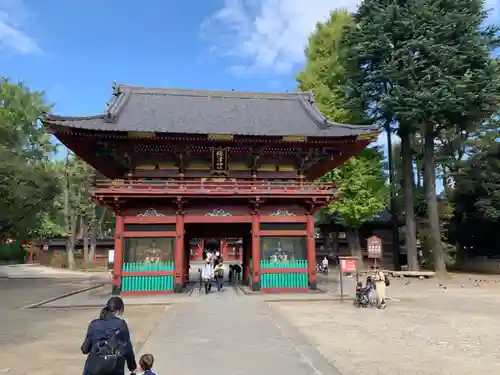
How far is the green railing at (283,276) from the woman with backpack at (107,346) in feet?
50.5

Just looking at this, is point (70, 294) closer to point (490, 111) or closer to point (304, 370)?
point (304, 370)

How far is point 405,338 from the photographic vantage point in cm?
997

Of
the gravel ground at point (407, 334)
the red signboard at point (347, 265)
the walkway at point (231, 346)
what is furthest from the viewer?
the red signboard at point (347, 265)

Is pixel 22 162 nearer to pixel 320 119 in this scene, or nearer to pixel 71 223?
pixel 71 223

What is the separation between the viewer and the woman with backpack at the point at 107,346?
172 inches

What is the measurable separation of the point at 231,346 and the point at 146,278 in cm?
1103

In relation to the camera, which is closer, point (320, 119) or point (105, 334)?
point (105, 334)

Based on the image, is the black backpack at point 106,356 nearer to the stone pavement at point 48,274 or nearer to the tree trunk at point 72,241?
the stone pavement at point 48,274

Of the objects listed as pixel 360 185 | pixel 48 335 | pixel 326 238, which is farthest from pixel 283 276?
pixel 326 238

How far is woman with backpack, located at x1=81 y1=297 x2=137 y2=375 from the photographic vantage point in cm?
436

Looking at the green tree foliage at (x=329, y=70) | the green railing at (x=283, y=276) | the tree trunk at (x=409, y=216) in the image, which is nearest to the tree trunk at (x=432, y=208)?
the tree trunk at (x=409, y=216)

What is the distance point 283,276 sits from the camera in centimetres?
1980

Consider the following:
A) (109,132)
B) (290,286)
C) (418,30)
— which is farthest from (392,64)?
(109,132)

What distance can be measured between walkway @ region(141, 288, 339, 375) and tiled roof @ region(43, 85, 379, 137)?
31.4ft
